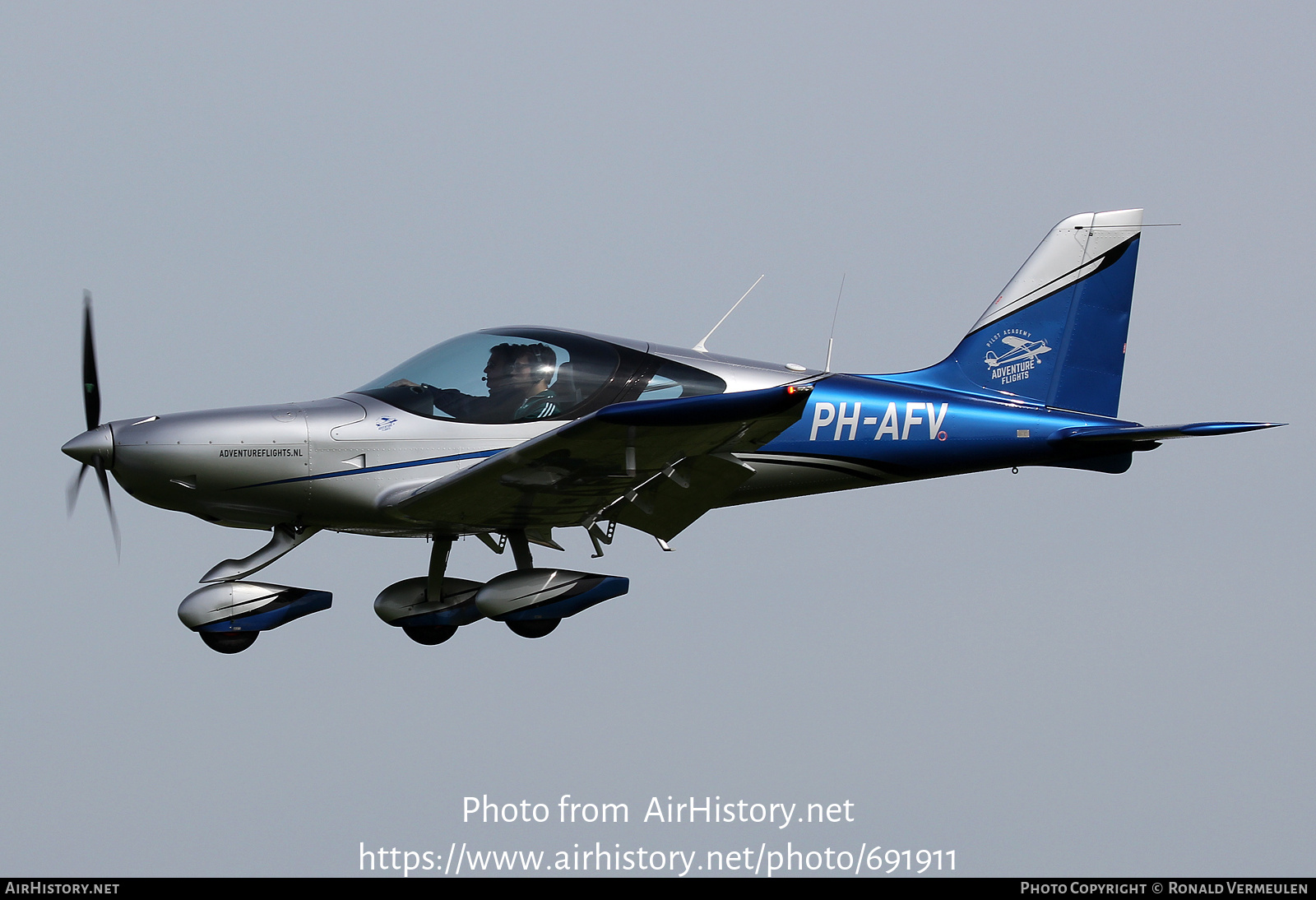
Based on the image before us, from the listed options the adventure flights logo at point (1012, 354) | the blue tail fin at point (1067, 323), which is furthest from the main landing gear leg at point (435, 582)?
the adventure flights logo at point (1012, 354)

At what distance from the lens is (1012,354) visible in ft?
41.8

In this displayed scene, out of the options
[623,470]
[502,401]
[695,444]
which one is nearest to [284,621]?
[502,401]

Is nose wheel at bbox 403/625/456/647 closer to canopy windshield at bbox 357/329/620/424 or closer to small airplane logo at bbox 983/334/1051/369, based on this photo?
canopy windshield at bbox 357/329/620/424

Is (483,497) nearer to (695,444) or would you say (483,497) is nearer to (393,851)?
(695,444)

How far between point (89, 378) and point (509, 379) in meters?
3.20

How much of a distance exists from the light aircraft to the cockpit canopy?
1 centimetres

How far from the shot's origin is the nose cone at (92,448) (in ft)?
34.1

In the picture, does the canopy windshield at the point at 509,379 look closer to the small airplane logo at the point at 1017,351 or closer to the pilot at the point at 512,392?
the pilot at the point at 512,392

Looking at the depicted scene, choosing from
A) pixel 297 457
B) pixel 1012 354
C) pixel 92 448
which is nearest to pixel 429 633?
pixel 297 457

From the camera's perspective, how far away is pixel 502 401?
10.9 m

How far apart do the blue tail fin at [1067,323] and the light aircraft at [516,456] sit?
0.31 metres

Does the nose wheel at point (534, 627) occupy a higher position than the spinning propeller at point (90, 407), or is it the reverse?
the spinning propeller at point (90, 407)

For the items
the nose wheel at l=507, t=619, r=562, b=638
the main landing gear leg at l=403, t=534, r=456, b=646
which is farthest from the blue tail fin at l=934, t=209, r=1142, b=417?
the main landing gear leg at l=403, t=534, r=456, b=646

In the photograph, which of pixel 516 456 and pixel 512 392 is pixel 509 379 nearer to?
pixel 512 392
